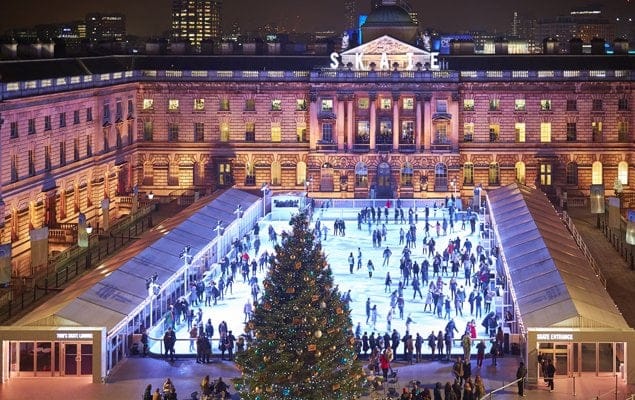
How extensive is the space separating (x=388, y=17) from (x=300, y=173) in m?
23.3

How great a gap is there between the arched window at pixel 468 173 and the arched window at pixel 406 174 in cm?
502

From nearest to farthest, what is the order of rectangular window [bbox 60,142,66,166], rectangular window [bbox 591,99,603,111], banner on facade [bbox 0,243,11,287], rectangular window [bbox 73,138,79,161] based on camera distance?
banner on facade [bbox 0,243,11,287]
rectangular window [bbox 60,142,66,166]
rectangular window [bbox 73,138,79,161]
rectangular window [bbox 591,99,603,111]

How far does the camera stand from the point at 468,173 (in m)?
128

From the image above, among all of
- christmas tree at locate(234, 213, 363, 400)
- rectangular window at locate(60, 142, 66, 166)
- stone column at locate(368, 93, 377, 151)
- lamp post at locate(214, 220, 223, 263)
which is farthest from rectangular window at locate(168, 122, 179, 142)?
christmas tree at locate(234, 213, 363, 400)

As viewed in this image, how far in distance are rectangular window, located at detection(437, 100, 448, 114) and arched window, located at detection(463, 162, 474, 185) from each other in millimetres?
5466

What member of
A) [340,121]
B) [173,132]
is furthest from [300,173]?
[173,132]

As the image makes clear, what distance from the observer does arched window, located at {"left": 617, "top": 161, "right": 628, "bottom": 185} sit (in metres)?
128

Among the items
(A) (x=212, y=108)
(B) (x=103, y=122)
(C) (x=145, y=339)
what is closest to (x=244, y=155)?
(A) (x=212, y=108)

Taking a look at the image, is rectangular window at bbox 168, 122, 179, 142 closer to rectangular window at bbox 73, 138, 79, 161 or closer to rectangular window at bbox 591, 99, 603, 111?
rectangular window at bbox 73, 138, 79, 161

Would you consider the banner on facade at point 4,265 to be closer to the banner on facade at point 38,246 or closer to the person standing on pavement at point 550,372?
the banner on facade at point 38,246

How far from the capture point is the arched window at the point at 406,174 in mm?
128000

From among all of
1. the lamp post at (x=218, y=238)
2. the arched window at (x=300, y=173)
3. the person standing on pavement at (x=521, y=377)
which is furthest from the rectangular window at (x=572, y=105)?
the person standing on pavement at (x=521, y=377)

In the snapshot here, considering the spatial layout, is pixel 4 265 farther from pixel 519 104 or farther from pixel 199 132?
pixel 519 104

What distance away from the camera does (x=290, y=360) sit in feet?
157
